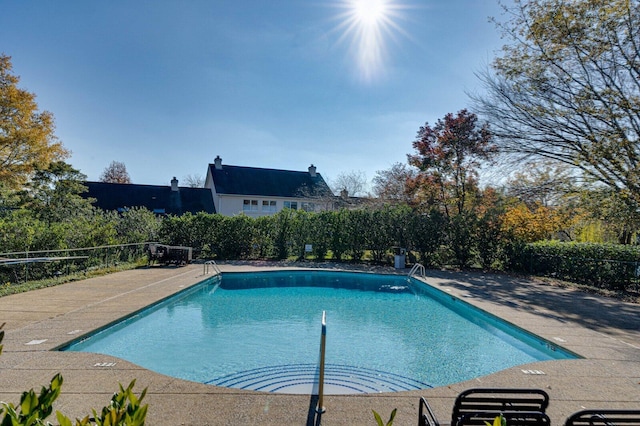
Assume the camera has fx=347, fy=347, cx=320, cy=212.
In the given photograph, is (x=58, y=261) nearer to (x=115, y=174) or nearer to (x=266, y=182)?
(x=266, y=182)

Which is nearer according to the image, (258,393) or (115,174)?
(258,393)

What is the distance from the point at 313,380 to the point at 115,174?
47204 mm

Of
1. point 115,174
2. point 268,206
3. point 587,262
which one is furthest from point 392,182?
point 115,174

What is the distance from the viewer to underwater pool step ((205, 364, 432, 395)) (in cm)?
499

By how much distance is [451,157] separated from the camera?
1753 cm

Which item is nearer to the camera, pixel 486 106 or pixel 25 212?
pixel 25 212

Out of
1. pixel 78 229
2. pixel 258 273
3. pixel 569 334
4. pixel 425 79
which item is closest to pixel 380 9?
pixel 425 79

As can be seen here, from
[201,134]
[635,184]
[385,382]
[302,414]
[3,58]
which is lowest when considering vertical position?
[385,382]

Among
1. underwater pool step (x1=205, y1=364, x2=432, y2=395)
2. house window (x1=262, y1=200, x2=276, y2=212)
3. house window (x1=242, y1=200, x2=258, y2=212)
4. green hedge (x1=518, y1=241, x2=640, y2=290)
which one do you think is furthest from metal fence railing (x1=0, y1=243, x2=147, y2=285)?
house window (x1=262, y1=200, x2=276, y2=212)

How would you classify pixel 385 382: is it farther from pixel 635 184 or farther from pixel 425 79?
pixel 635 184

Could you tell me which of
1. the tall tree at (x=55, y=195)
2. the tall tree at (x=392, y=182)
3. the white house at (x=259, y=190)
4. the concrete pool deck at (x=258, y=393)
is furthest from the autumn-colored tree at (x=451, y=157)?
the tall tree at (x=55, y=195)

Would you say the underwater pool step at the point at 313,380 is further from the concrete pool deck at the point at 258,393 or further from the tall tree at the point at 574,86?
the tall tree at the point at 574,86

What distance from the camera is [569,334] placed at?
6.51 m

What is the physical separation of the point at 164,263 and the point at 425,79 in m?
12.9
